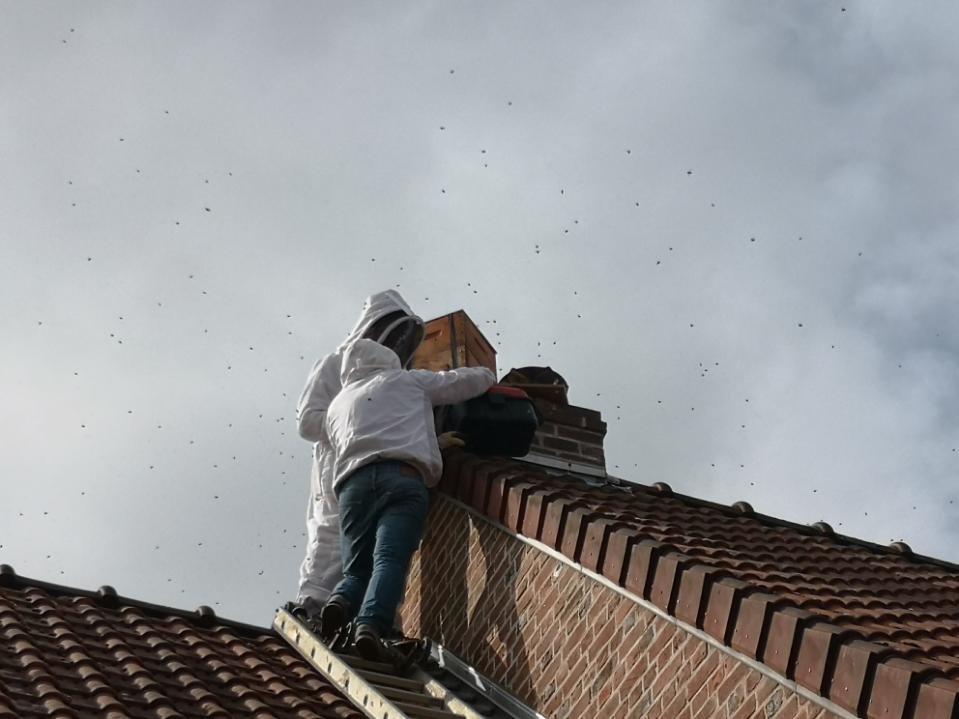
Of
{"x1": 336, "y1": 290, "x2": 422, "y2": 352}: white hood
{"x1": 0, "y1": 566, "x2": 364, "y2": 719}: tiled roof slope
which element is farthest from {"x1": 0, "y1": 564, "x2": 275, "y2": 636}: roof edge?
{"x1": 336, "y1": 290, "x2": 422, "y2": 352}: white hood

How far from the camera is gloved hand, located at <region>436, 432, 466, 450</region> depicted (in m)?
9.23

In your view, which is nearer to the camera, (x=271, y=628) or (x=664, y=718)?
(x=664, y=718)

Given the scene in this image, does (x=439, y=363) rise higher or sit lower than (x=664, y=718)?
higher

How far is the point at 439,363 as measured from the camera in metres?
11.5

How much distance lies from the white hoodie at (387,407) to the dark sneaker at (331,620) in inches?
41.7

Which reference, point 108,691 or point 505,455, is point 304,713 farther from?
point 505,455

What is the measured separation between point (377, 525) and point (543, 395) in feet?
8.77

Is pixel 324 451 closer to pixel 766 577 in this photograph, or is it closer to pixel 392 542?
pixel 392 542

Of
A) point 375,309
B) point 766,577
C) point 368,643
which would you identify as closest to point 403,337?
point 375,309

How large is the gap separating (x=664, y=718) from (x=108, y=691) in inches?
98.0

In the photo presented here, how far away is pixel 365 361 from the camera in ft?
30.8

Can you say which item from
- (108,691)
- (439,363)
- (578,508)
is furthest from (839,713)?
(439,363)

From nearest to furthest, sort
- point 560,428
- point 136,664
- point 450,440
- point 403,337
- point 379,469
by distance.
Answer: point 136,664
point 379,469
point 450,440
point 403,337
point 560,428

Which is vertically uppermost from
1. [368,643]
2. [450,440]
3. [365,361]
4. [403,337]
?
[403,337]
